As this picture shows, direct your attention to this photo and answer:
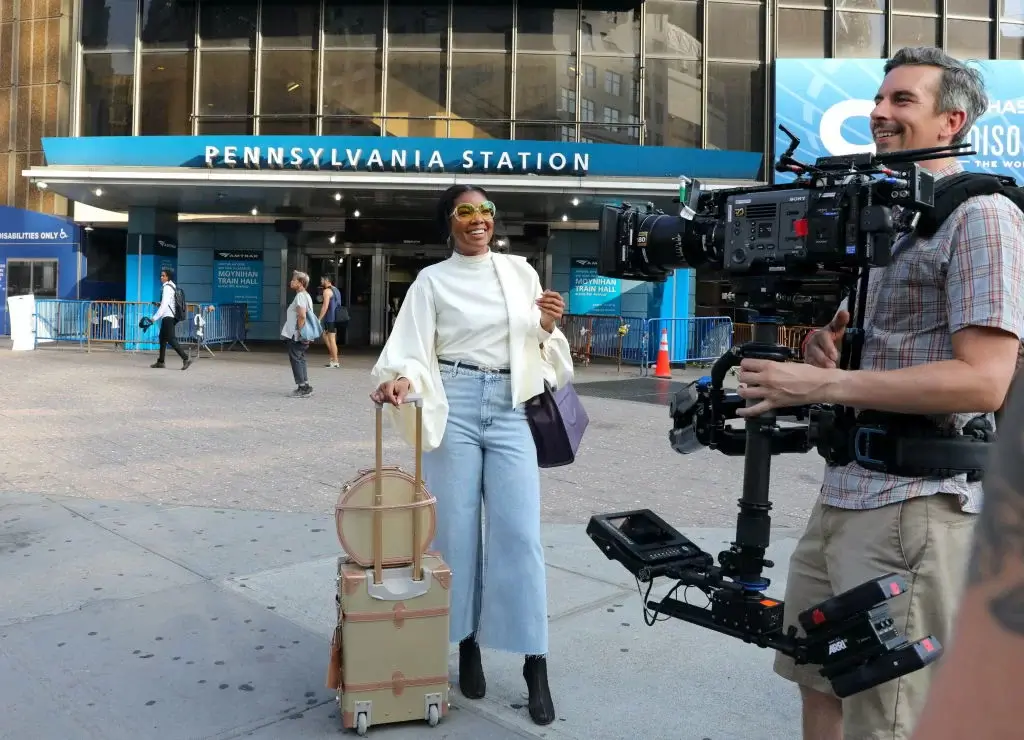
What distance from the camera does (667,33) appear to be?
2105 cm

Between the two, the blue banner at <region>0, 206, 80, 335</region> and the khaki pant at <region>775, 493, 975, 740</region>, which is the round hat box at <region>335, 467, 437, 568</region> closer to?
the khaki pant at <region>775, 493, 975, 740</region>

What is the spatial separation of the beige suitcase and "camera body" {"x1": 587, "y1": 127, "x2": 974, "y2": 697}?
2.73 feet

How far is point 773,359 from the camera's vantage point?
2023mm

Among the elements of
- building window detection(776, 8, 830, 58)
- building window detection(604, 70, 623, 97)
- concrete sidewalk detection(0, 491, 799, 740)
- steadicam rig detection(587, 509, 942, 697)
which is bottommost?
concrete sidewalk detection(0, 491, 799, 740)

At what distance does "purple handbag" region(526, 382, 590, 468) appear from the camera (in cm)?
334

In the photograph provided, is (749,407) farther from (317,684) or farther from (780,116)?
(780,116)

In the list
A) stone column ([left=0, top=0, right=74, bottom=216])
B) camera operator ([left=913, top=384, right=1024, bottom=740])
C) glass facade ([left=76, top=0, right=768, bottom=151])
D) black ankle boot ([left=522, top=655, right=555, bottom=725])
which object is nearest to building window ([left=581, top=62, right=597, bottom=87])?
glass facade ([left=76, top=0, right=768, bottom=151])

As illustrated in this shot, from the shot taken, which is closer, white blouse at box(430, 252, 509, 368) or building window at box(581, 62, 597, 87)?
white blouse at box(430, 252, 509, 368)

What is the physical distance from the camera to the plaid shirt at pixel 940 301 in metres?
1.84

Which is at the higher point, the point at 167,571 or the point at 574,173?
the point at 574,173

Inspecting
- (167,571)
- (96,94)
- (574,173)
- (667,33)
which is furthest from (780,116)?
(167,571)

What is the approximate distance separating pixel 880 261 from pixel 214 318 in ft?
63.9

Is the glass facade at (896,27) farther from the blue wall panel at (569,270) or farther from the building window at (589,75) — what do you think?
the blue wall panel at (569,270)

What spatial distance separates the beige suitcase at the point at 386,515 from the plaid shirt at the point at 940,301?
1.39 m
